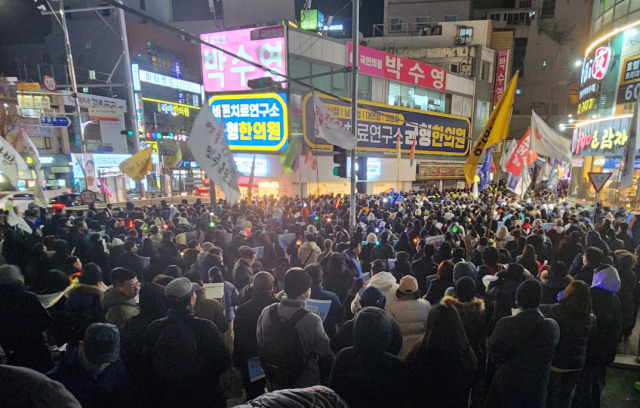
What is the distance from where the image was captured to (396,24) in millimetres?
37969

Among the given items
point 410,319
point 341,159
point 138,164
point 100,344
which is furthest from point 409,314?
point 138,164

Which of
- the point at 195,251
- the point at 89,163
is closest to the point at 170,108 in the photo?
the point at 89,163

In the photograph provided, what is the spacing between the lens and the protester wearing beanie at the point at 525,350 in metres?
2.91

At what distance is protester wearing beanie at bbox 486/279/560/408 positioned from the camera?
291cm

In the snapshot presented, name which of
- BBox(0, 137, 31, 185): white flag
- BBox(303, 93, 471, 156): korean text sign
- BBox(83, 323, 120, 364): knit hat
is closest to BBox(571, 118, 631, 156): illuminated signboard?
BBox(303, 93, 471, 156): korean text sign

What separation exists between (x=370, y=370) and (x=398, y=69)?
26.1 metres

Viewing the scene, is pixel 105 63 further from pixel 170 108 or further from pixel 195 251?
pixel 195 251

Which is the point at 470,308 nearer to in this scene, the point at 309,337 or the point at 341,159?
the point at 309,337

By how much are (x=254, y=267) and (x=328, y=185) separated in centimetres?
1715

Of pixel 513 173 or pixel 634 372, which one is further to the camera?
pixel 513 173

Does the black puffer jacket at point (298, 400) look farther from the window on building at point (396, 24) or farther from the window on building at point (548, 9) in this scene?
the window on building at point (548, 9)

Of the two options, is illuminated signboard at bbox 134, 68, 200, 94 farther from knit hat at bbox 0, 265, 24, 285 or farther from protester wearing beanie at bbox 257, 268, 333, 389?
protester wearing beanie at bbox 257, 268, 333, 389

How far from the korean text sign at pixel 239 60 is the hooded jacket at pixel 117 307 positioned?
57.8 feet

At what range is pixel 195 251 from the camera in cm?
630
